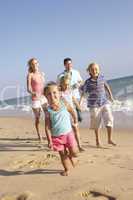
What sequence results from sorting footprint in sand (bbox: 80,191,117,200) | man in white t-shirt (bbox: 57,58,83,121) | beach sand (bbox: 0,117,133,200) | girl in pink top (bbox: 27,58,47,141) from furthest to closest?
girl in pink top (bbox: 27,58,47,141), man in white t-shirt (bbox: 57,58,83,121), beach sand (bbox: 0,117,133,200), footprint in sand (bbox: 80,191,117,200)

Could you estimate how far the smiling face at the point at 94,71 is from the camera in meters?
6.88

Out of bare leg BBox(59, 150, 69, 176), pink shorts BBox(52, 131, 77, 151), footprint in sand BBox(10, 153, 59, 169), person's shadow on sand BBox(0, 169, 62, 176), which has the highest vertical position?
pink shorts BBox(52, 131, 77, 151)

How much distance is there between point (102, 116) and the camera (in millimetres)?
7113

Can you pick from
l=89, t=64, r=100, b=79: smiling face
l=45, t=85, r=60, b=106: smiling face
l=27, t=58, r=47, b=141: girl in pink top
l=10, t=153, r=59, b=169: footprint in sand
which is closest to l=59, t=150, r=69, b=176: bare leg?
l=10, t=153, r=59, b=169: footprint in sand

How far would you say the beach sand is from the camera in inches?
157

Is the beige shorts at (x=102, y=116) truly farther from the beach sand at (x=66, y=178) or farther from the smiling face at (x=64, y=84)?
the smiling face at (x=64, y=84)

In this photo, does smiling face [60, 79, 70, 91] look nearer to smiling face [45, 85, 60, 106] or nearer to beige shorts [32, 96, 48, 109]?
beige shorts [32, 96, 48, 109]

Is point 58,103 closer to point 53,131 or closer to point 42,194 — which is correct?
point 53,131

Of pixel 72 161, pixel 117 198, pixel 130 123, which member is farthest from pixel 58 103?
pixel 130 123

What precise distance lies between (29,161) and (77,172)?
1087mm

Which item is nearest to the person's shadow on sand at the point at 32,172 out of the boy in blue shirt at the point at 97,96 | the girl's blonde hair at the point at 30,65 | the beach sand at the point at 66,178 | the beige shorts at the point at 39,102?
the beach sand at the point at 66,178

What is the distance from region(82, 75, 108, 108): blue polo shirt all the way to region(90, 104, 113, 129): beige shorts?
0.09m

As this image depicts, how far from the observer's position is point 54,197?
3.96m

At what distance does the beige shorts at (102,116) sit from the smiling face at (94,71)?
57 centimetres
